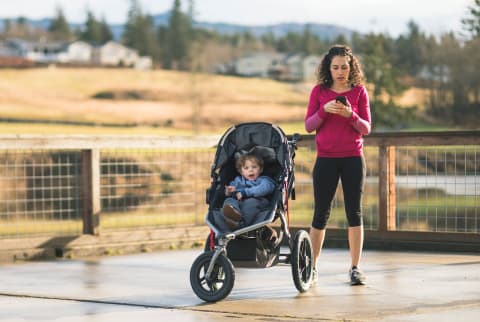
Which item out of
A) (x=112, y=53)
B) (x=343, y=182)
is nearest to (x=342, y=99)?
(x=343, y=182)

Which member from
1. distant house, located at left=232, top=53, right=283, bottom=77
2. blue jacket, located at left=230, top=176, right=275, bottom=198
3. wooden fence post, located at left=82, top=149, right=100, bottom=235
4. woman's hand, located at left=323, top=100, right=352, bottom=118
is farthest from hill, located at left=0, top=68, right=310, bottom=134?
woman's hand, located at left=323, top=100, right=352, bottom=118

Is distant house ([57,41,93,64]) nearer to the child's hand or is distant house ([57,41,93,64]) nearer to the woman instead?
the woman

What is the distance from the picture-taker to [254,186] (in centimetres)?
769

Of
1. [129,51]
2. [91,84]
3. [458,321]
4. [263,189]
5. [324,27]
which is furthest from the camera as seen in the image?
[324,27]

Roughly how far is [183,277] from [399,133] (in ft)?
9.44

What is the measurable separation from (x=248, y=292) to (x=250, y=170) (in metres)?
0.87

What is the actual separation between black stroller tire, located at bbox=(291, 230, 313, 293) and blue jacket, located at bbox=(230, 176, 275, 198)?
38cm

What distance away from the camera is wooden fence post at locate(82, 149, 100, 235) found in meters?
10.8

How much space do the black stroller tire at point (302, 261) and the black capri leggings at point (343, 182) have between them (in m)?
0.32

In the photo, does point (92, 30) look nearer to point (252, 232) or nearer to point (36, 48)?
point (36, 48)

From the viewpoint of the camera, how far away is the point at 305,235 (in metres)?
7.82

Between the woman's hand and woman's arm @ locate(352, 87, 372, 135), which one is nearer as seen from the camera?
the woman's hand

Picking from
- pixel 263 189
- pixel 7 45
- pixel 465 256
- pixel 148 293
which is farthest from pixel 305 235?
pixel 7 45

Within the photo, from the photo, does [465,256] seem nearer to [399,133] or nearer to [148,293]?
[399,133]
